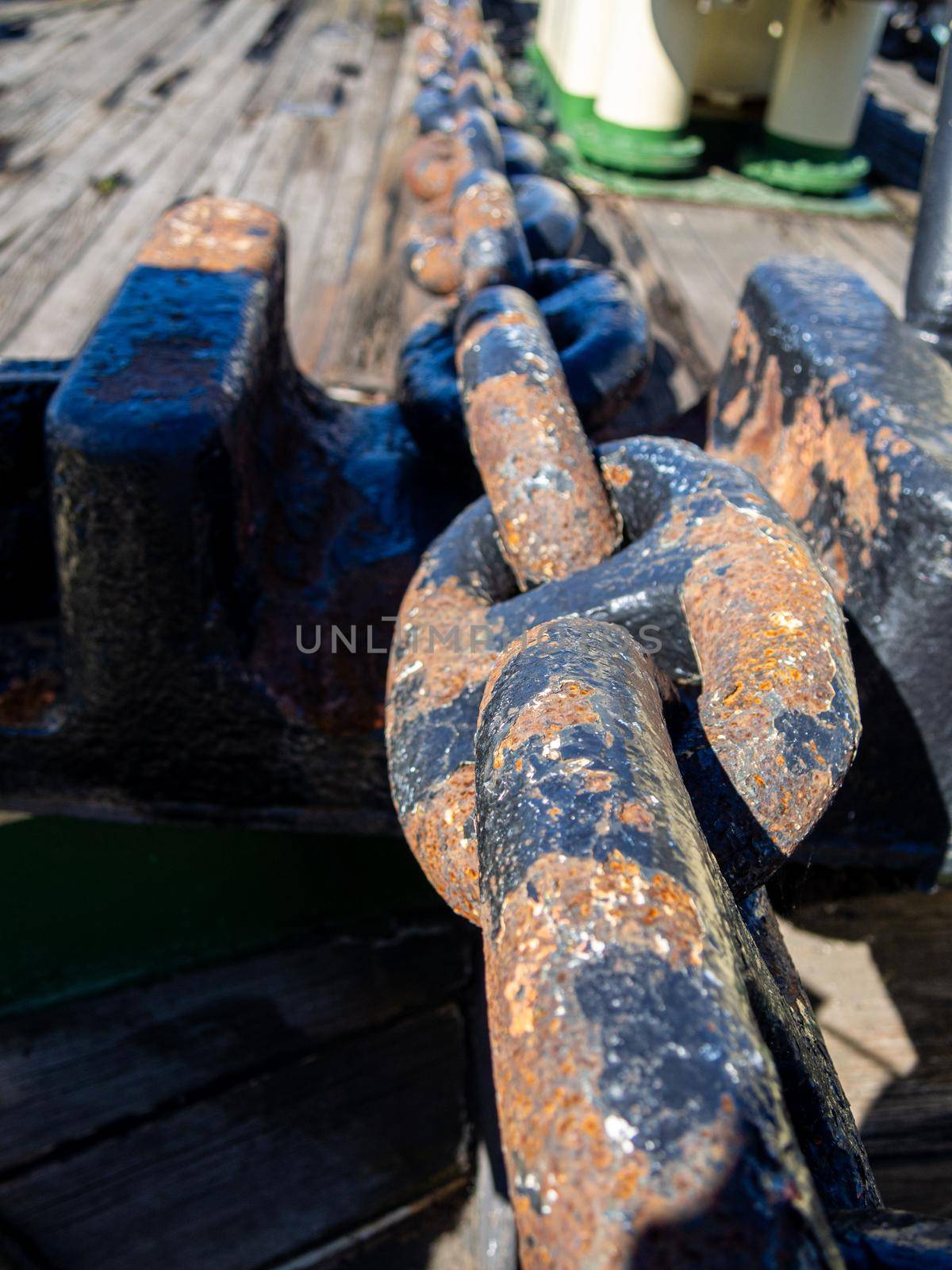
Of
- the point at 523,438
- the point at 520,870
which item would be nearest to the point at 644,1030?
the point at 520,870

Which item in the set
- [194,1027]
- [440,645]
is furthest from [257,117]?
[440,645]

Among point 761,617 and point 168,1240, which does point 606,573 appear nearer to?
point 761,617

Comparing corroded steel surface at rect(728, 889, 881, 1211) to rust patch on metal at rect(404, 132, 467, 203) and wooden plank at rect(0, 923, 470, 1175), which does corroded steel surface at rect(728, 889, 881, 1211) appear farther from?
rust patch on metal at rect(404, 132, 467, 203)

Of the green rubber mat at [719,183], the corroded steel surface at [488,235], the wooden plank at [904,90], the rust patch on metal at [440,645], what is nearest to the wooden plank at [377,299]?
the corroded steel surface at [488,235]

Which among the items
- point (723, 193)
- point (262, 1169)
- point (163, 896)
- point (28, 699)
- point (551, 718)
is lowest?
point (262, 1169)

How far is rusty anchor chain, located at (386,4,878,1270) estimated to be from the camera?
382mm

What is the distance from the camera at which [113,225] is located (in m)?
2.60

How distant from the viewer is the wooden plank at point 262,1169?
135 cm

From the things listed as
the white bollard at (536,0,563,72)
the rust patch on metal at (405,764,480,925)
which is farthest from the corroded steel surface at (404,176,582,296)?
the white bollard at (536,0,563,72)

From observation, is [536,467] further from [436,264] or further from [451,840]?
[436,264]

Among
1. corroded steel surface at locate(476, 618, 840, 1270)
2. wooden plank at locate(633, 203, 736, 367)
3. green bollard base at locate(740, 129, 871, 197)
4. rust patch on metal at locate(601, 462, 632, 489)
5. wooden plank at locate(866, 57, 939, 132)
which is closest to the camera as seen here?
corroded steel surface at locate(476, 618, 840, 1270)

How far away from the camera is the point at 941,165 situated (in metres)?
1.15

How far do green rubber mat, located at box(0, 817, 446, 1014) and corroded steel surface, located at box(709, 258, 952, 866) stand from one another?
0.67 metres

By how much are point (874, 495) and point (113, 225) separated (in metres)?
2.30
